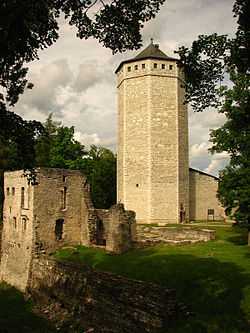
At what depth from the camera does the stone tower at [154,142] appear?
39969 millimetres

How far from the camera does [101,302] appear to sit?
48.9 ft

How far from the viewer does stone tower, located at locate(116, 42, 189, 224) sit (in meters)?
40.0

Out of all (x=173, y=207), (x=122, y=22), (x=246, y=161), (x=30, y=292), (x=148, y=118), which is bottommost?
(x=30, y=292)

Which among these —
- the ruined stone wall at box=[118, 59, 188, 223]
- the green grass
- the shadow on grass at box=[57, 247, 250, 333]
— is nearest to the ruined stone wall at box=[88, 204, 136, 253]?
the green grass

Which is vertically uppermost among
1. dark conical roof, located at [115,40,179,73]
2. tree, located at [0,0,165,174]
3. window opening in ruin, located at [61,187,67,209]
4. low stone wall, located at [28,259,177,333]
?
dark conical roof, located at [115,40,179,73]

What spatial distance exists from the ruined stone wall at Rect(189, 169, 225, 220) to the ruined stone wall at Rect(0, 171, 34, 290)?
1929 centimetres

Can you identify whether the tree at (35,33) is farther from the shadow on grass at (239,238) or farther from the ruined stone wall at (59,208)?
the shadow on grass at (239,238)

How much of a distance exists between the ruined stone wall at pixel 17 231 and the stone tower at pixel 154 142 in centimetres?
1316

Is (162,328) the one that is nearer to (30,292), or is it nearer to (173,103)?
(30,292)

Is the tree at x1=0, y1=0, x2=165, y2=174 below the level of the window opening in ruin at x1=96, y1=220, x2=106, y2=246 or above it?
above

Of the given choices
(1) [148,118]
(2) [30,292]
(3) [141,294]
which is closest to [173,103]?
(1) [148,118]

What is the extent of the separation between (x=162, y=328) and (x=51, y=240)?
1532 cm

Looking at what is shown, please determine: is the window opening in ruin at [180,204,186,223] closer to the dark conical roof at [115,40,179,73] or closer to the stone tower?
the stone tower

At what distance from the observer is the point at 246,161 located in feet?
77.6
